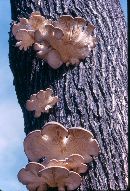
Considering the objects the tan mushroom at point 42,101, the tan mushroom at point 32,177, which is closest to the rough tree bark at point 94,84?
the tan mushroom at point 42,101

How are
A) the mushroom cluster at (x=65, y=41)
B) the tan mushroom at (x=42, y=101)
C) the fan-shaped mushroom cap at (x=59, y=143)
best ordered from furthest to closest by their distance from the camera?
the mushroom cluster at (x=65, y=41), the tan mushroom at (x=42, y=101), the fan-shaped mushroom cap at (x=59, y=143)

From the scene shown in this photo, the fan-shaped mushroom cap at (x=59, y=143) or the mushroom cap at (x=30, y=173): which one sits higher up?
the fan-shaped mushroom cap at (x=59, y=143)

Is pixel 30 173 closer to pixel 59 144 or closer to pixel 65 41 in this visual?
pixel 59 144

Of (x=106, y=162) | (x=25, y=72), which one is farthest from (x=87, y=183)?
(x=25, y=72)

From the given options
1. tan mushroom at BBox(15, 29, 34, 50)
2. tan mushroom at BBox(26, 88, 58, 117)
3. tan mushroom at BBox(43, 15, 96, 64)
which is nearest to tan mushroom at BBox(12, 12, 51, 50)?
tan mushroom at BBox(15, 29, 34, 50)

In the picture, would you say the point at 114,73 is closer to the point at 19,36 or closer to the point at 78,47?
the point at 78,47

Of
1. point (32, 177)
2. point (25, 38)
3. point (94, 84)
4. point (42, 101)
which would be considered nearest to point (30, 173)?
point (32, 177)

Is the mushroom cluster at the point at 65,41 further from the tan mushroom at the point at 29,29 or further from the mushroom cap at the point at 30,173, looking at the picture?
the mushroom cap at the point at 30,173
